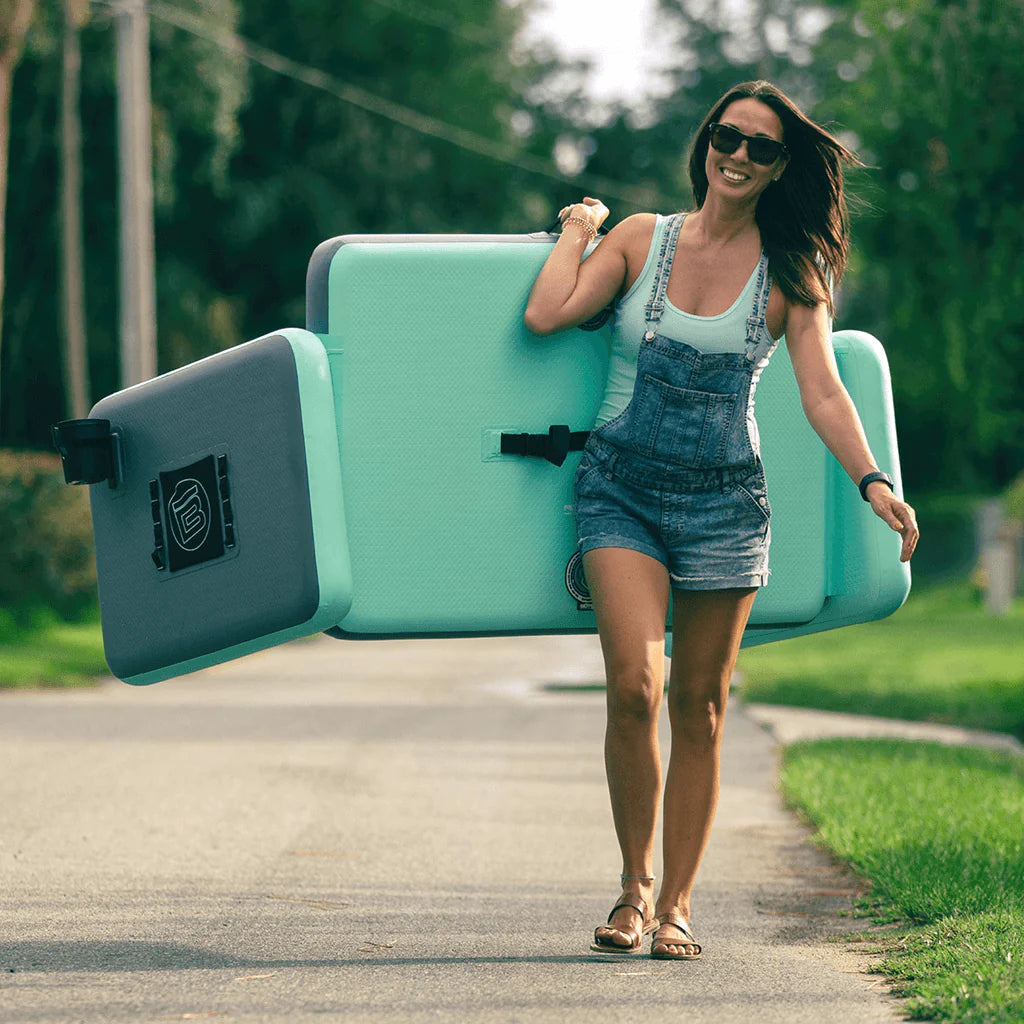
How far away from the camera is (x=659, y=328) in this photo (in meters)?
4.52

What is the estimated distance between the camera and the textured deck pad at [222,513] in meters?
4.50

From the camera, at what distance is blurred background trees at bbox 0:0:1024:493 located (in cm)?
1136

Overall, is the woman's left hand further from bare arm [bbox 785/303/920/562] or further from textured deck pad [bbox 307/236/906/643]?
textured deck pad [bbox 307/236/906/643]

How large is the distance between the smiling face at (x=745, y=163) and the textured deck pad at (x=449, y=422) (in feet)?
1.54

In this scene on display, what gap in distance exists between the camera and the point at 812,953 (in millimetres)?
4879

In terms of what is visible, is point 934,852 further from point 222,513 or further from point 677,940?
point 222,513

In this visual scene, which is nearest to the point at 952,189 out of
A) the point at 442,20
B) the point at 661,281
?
the point at 661,281

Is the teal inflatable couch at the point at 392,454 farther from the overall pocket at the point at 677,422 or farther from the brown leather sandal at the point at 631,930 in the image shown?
the brown leather sandal at the point at 631,930

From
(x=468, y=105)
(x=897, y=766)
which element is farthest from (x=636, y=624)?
(x=468, y=105)

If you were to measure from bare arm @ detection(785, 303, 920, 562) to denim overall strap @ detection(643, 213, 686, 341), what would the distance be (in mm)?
313

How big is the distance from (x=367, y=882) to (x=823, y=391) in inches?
88.8

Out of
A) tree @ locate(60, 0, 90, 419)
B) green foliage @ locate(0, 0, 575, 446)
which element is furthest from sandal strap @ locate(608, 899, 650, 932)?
tree @ locate(60, 0, 90, 419)

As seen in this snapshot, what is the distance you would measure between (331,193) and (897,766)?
26441mm

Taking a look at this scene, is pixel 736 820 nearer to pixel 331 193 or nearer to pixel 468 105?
pixel 331 193
